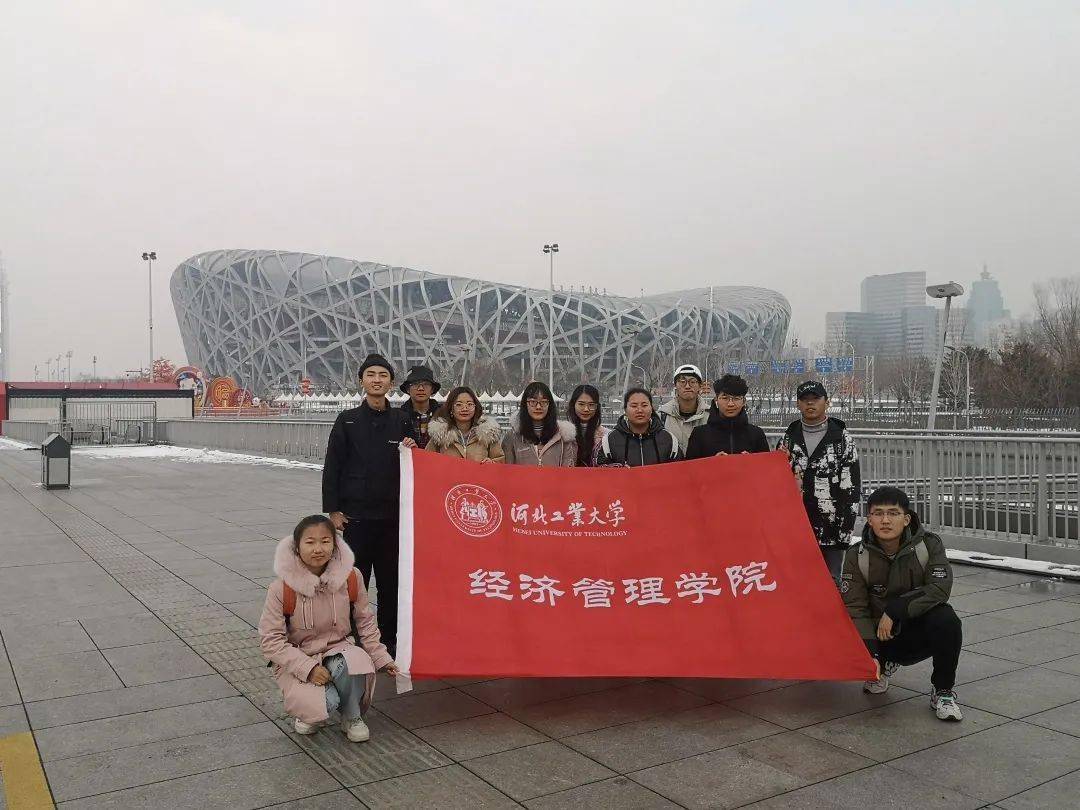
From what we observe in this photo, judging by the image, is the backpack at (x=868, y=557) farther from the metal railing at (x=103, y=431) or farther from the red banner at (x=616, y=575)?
the metal railing at (x=103, y=431)

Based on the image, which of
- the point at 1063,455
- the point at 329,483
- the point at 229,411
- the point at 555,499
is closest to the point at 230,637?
the point at 329,483

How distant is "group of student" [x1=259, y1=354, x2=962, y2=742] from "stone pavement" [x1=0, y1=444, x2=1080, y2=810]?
348 millimetres

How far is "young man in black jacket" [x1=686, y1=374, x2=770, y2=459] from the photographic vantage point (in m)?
5.03

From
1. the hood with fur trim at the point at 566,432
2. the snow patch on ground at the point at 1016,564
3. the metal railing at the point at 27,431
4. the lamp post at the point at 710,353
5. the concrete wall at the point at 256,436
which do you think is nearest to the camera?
the hood with fur trim at the point at 566,432

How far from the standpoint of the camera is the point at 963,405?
35.8 m

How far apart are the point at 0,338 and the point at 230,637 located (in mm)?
105516

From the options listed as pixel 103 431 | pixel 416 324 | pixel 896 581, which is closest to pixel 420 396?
pixel 896 581

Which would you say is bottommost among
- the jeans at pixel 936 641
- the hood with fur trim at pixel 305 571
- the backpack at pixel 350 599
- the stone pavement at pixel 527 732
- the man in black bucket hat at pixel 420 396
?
the stone pavement at pixel 527 732

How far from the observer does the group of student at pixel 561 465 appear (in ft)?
13.8

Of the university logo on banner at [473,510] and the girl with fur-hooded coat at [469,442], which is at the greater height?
the girl with fur-hooded coat at [469,442]

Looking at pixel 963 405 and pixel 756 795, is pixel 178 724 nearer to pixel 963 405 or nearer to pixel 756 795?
pixel 756 795

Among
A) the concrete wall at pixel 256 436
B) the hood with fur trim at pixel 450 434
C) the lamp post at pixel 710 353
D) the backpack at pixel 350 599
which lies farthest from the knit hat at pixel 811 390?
the lamp post at pixel 710 353

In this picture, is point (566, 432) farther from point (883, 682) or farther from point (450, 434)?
point (883, 682)

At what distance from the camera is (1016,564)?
7.96m
